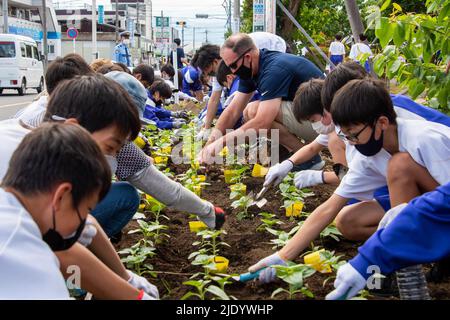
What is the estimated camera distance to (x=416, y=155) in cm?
262

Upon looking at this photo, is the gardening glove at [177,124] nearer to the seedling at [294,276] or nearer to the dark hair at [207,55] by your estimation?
the dark hair at [207,55]

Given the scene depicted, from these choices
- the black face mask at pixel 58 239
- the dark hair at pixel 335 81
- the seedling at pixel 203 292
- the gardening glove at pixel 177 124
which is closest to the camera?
the black face mask at pixel 58 239

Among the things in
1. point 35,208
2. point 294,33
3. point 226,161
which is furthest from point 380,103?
point 294,33

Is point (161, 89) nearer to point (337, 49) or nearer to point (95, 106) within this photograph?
point (95, 106)

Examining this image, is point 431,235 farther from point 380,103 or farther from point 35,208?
point 35,208

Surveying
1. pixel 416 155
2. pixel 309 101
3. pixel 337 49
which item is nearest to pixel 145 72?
pixel 309 101

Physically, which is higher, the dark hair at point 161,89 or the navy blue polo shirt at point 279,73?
the navy blue polo shirt at point 279,73

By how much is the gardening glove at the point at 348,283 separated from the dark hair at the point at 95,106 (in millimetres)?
900

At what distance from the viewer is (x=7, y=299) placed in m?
1.45

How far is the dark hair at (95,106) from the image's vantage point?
7.22 feet

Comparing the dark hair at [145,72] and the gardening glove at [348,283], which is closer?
the gardening glove at [348,283]

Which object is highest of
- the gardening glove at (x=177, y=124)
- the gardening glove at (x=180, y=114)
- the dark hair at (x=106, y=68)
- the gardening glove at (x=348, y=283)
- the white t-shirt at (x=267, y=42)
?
the white t-shirt at (x=267, y=42)

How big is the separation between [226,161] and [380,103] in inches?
128

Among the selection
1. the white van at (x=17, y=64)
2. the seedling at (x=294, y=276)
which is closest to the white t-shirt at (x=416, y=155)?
the seedling at (x=294, y=276)
